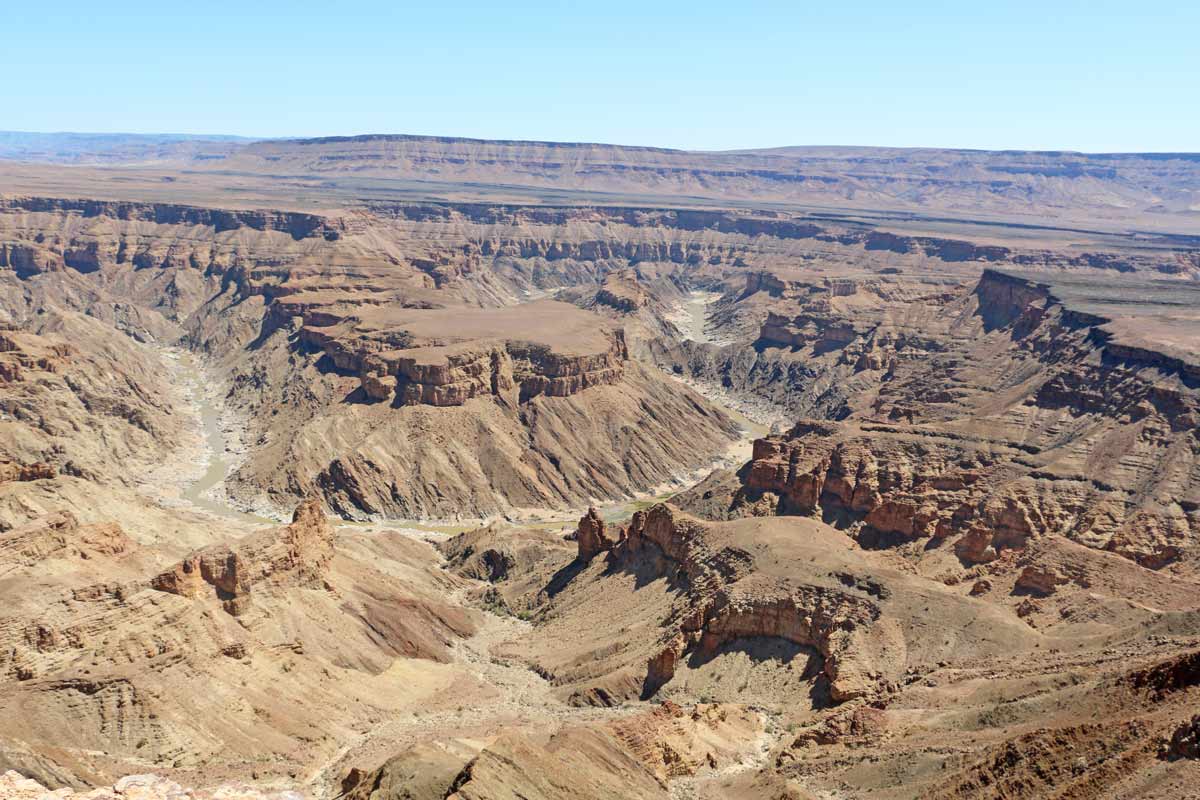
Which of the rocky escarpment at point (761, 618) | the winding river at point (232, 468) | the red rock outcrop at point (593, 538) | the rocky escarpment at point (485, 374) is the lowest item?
the winding river at point (232, 468)

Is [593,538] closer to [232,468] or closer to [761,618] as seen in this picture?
[761,618]

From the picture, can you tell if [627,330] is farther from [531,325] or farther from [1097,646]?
[1097,646]

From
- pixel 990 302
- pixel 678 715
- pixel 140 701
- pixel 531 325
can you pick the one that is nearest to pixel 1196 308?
pixel 990 302

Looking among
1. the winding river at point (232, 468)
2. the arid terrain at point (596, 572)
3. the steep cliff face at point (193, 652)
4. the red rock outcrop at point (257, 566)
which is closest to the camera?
the arid terrain at point (596, 572)

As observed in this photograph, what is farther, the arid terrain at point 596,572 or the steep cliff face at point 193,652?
the steep cliff face at point 193,652

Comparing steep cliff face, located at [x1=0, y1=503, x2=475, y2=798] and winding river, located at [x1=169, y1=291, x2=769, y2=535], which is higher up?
steep cliff face, located at [x1=0, y1=503, x2=475, y2=798]

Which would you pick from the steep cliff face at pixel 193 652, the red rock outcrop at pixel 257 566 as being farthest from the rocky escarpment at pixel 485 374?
the steep cliff face at pixel 193 652

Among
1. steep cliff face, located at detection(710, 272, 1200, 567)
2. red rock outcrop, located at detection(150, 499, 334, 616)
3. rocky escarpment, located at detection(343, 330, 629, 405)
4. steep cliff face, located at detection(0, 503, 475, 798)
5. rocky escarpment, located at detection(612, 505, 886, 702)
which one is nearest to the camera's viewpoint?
steep cliff face, located at detection(0, 503, 475, 798)

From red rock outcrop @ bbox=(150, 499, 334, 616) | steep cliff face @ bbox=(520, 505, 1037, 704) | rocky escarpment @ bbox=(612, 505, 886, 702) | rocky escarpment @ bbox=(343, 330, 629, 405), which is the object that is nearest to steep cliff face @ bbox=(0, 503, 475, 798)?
red rock outcrop @ bbox=(150, 499, 334, 616)

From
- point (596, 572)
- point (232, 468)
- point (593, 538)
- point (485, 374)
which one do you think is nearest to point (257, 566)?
point (596, 572)

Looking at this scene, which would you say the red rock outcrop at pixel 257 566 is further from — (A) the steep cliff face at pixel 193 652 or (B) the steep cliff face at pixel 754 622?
(B) the steep cliff face at pixel 754 622

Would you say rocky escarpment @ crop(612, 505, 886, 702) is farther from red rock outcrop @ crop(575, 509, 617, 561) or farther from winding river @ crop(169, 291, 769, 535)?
winding river @ crop(169, 291, 769, 535)
